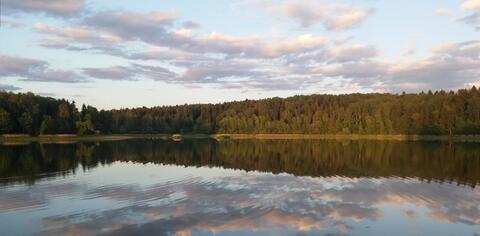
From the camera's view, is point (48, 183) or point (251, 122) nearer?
point (48, 183)

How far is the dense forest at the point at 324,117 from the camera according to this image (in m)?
127

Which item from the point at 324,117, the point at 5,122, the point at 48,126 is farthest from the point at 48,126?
the point at 324,117

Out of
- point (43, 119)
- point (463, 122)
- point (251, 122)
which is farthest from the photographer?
point (251, 122)

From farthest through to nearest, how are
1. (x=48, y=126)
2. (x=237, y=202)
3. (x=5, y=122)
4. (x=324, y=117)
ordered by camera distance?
(x=324, y=117)
(x=48, y=126)
(x=5, y=122)
(x=237, y=202)

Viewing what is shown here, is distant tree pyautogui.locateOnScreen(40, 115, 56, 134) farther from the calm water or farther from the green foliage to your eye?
the calm water

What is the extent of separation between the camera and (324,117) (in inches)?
7008

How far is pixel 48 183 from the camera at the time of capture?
1163 inches

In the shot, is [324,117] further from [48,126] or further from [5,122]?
[5,122]

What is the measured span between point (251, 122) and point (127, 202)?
174614 mm

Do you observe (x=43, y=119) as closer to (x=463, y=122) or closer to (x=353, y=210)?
(x=463, y=122)

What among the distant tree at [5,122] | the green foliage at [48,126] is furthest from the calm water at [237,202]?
the green foliage at [48,126]

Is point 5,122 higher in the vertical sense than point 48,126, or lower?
higher

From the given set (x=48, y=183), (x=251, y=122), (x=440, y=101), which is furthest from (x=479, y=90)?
(x=48, y=183)

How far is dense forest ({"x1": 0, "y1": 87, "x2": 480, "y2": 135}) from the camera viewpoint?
418 ft
